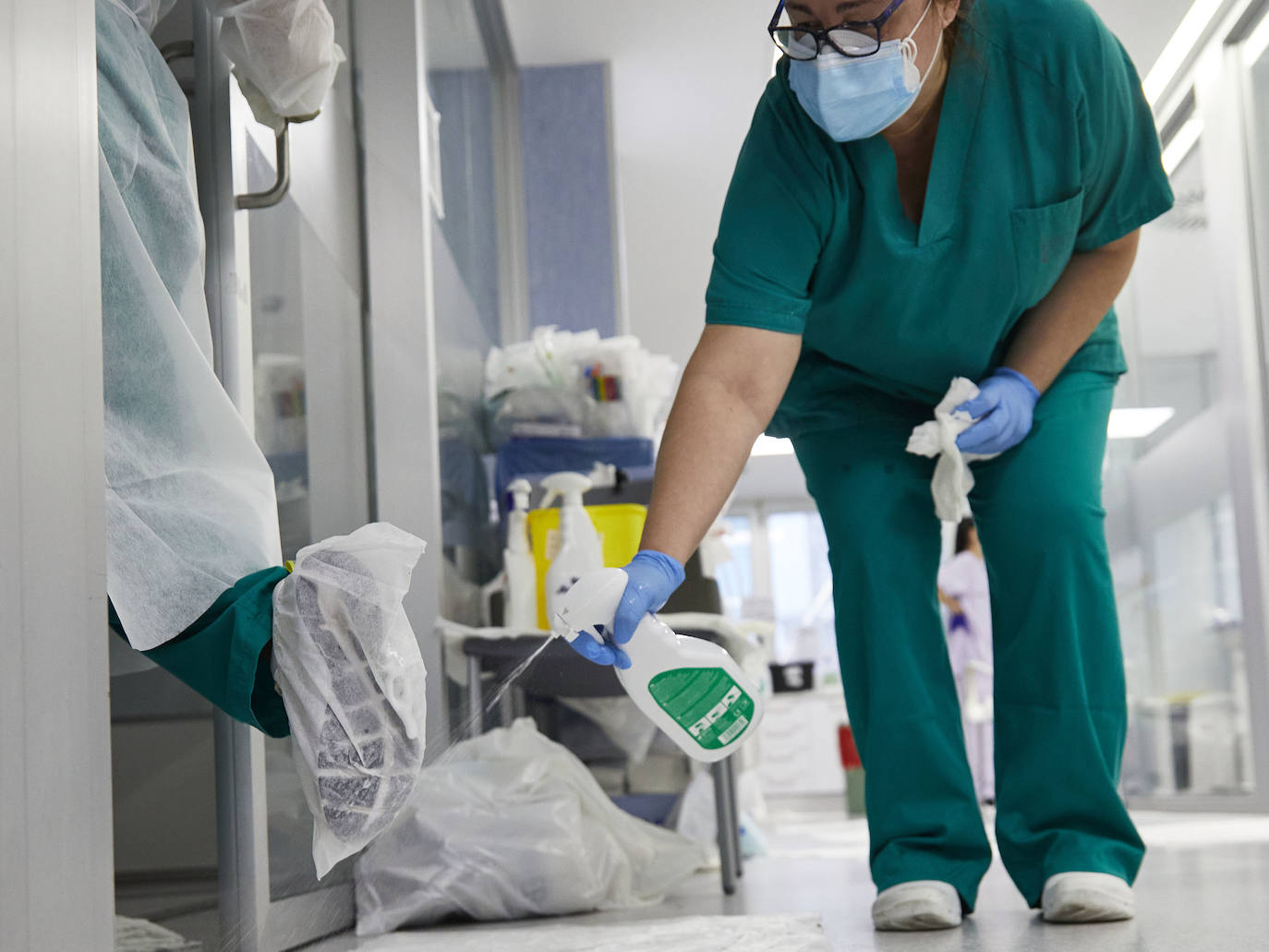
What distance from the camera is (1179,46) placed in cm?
409

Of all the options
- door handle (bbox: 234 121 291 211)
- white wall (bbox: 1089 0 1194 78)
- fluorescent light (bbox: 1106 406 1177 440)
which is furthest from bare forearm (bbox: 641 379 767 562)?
fluorescent light (bbox: 1106 406 1177 440)

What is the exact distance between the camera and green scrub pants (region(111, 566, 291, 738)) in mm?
1073

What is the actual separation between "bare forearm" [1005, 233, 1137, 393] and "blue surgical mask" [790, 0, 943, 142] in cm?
34

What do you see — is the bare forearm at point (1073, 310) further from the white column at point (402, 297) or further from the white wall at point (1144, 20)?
the white wall at point (1144, 20)

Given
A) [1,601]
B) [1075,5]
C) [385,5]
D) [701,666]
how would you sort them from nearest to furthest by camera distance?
[1,601], [701,666], [1075,5], [385,5]

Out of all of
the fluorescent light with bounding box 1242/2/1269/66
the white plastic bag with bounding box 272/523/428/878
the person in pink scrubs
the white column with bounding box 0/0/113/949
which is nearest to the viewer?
the white column with bounding box 0/0/113/949

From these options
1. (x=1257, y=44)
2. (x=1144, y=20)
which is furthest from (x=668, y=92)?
(x=1257, y=44)

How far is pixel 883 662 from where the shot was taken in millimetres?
1629

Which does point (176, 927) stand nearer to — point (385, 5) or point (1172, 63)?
point (385, 5)

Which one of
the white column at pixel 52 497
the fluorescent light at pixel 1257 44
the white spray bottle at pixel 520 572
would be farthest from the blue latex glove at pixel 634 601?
the fluorescent light at pixel 1257 44

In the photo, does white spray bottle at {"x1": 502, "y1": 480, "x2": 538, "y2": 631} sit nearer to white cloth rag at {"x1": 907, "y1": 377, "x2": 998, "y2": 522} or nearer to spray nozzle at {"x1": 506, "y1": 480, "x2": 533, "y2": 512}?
spray nozzle at {"x1": 506, "y1": 480, "x2": 533, "y2": 512}

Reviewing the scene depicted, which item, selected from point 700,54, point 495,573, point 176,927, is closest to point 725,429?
point 176,927

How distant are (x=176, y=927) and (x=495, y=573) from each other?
172 cm

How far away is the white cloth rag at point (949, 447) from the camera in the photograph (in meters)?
1.57
